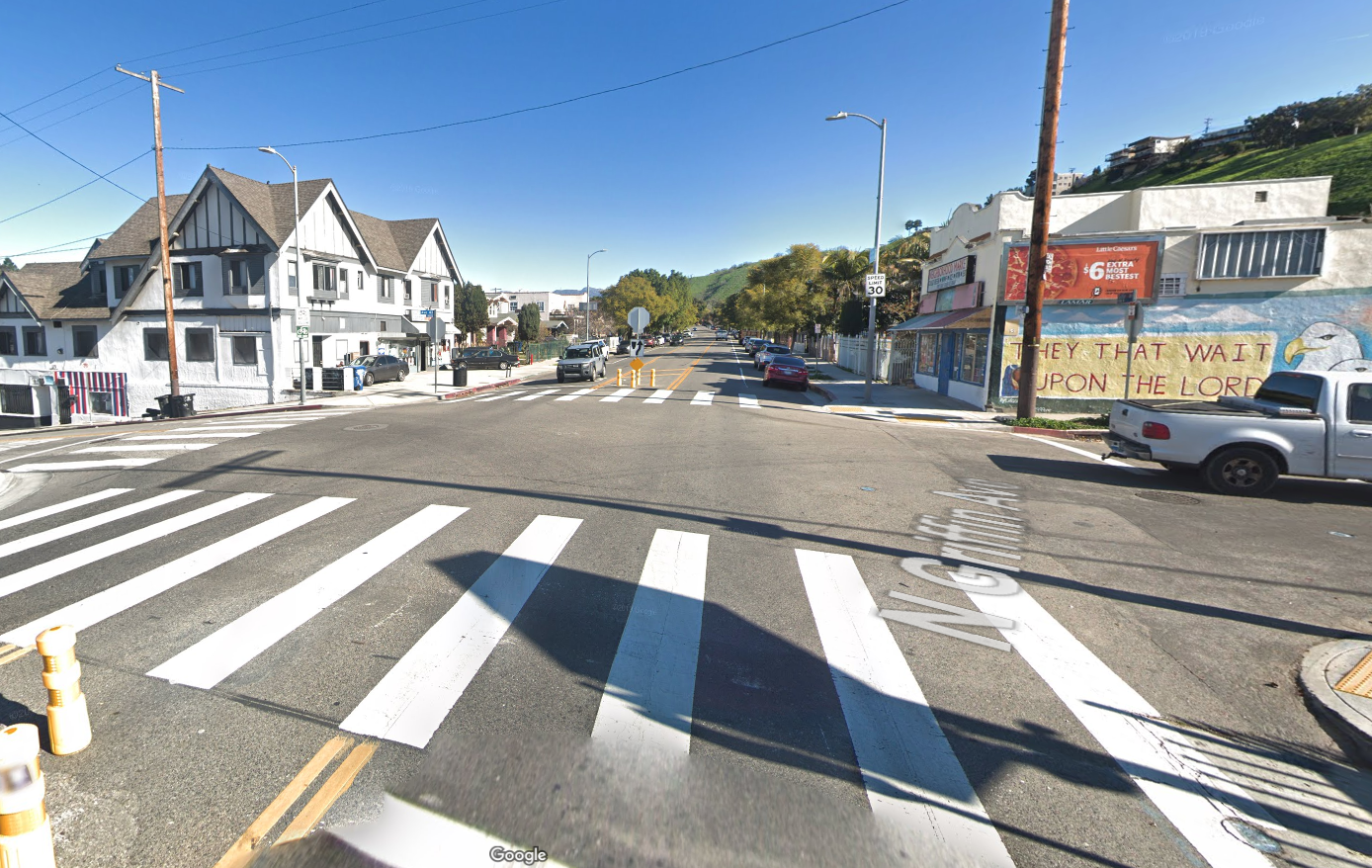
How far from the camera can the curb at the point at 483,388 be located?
1056 inches

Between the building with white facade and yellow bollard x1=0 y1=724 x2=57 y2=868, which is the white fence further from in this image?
yellow bollard x1=0 y1=724 x2=57 y2=868

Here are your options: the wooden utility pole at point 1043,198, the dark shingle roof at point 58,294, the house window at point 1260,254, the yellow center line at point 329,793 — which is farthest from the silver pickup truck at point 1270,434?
the dark shingle roof at point 58,294

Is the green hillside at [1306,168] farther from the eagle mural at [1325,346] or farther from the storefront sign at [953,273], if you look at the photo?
the eagle mural at [1325,346]

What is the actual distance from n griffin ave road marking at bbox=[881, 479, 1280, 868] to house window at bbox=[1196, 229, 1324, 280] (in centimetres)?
1604

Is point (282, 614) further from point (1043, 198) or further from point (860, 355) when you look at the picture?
point (860, 355)

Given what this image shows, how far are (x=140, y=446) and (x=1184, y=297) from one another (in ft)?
87.0

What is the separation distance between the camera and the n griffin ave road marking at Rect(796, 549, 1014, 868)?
3.16m

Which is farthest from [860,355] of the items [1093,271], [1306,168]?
[1306,168]

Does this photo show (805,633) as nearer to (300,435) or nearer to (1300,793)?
(1300,793)

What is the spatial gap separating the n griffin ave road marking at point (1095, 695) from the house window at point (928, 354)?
66.0 ft

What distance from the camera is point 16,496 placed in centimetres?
985

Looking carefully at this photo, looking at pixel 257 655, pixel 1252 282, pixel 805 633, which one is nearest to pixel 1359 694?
pixel 805 633

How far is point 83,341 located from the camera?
33.8m

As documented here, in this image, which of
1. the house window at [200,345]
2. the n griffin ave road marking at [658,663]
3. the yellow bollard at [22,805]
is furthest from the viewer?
the house window at [200,345]
